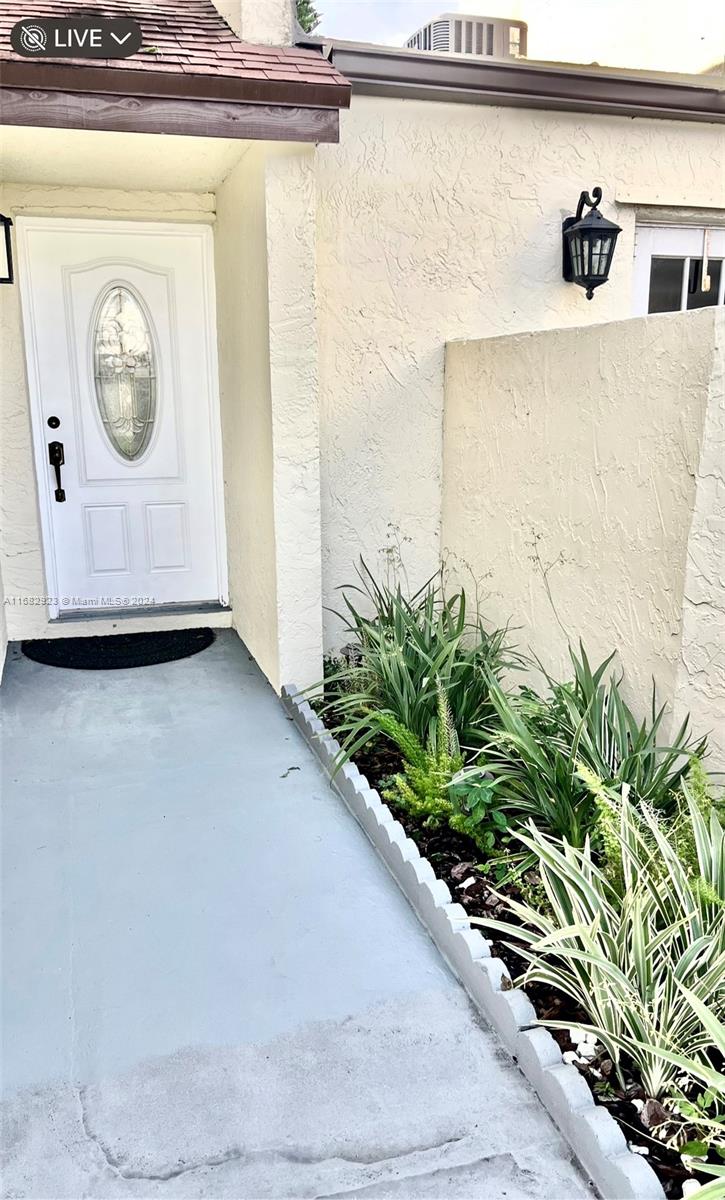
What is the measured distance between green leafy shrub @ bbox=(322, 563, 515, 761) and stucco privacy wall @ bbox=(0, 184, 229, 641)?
2.09 m

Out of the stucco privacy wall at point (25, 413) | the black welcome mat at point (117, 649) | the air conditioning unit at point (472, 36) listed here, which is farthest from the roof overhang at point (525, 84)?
Answer: the black welcome mat at point (117, 649)

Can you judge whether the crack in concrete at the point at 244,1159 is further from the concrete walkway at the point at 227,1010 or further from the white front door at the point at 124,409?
the white front door at the point at 124,409

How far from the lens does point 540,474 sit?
4105 millimetres

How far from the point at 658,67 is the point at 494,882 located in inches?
258

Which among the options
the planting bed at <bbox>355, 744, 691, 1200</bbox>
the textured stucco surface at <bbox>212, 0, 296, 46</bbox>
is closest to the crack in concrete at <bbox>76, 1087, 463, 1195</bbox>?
the planting bed at <bbox>355, 744, 691, 1200</bbox>

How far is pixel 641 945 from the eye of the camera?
7.11 feet

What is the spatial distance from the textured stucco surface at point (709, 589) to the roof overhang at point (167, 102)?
2.06 metres

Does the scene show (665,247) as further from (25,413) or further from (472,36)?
(25,413)

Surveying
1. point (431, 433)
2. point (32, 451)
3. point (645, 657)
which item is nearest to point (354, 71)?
point (431, 433)

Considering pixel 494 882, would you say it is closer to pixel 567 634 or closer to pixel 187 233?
pixel 567 634

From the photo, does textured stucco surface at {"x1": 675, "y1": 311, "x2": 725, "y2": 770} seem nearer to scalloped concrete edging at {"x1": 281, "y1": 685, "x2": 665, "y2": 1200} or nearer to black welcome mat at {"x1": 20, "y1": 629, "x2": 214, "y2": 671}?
scalloped concrete edging at {"x1": 281, "y1": 685, "x2": 665, "y2": 1200}

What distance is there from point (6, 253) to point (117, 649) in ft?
7.61

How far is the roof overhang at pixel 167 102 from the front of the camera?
349 centimetres

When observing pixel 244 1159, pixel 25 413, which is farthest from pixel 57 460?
pixel 244 1159
